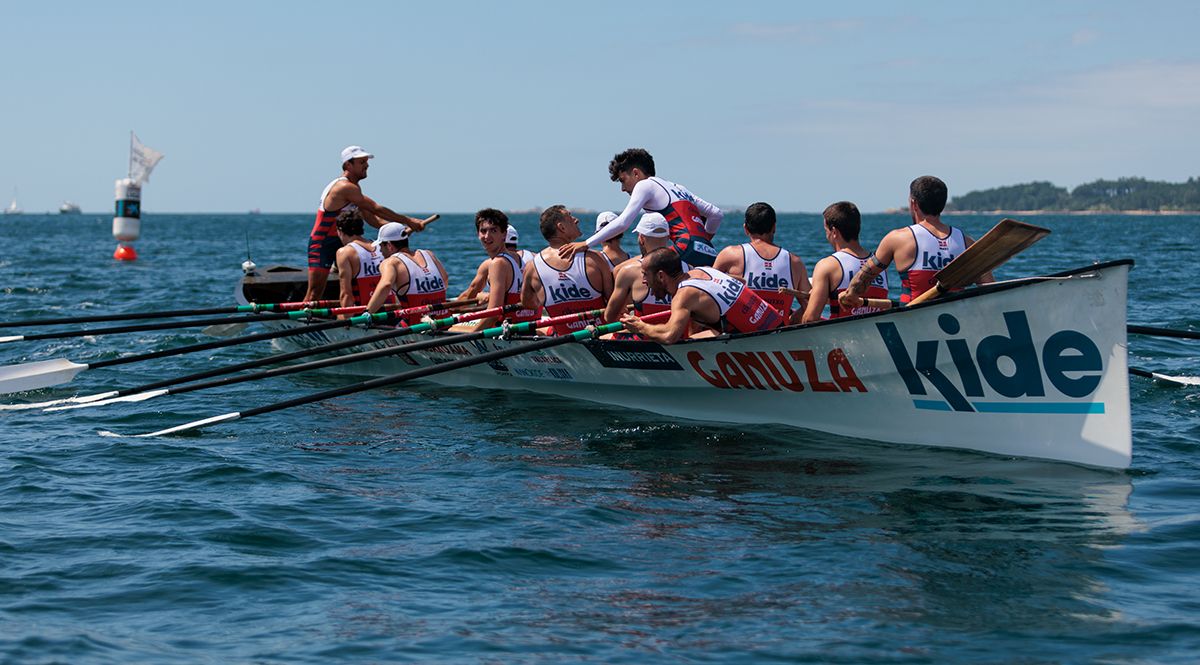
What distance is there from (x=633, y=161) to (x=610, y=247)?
957 mm

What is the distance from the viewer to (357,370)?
48.4ft

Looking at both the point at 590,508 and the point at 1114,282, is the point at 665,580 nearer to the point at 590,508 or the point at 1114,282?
the point at 590,508

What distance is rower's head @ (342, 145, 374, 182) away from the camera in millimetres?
14734

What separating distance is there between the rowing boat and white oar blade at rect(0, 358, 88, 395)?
5.97 meters

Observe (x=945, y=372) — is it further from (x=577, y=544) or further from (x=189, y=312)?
(x=189, y=312)

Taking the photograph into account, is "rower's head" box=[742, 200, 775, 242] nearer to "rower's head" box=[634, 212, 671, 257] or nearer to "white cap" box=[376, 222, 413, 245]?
"rower's head" box=[634, 212, 671, 257]

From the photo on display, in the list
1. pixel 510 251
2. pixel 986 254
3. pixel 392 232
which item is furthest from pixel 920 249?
pixel 392 232

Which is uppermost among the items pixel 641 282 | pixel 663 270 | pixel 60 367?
pixel 663 270

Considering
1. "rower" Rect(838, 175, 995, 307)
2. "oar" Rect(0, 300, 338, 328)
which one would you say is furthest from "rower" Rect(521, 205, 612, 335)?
"oar" Rect(0, 300, 338, 328)

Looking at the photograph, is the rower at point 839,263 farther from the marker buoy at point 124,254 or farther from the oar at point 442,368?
the marker buoy at point 124,254

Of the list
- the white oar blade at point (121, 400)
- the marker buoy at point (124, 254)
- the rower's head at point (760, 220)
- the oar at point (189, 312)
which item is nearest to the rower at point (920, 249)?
the rower's head at point (760, 220)

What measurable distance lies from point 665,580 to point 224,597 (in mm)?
2388

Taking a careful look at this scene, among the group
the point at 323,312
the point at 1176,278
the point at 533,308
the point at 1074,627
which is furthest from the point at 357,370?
the point at 1176,278

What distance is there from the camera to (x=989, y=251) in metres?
8.53
